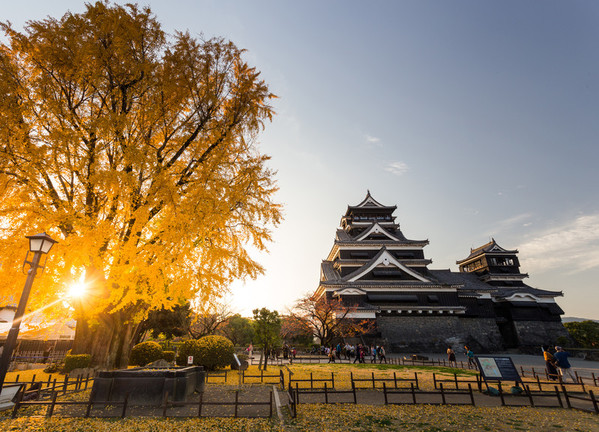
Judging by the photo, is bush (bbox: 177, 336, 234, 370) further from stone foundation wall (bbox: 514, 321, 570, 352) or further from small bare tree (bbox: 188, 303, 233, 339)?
stone foundation wall (bbox: 514, 321, 570, 352)

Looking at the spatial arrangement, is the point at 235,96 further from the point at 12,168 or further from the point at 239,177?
the point at 12,168

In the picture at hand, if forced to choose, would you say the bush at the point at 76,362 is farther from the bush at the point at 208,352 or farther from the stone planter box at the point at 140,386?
the stone planter box at the point at 140,386

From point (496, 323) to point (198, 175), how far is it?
3909cm

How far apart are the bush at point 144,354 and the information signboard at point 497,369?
1717cm

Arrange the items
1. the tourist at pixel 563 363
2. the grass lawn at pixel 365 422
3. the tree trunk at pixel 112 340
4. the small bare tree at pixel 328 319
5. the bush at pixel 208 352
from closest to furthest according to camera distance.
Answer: the grass lawn at pixel 365 422 < the tree trunk at pixel 112 340 < the tourist at pixel 563 363 < the bush at pixel 208 352 < the small bare tree at pixel 328 319

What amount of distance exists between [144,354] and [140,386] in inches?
411

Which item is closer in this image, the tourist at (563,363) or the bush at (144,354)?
the tourist at (563,363)

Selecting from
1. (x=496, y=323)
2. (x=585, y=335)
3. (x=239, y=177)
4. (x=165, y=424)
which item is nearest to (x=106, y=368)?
(x=165, y=424)

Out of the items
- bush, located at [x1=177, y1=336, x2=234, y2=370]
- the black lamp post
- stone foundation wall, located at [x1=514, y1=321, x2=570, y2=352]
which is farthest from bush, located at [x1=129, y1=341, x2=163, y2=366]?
stone foundation wall, located at [x1=514, y1=321, x2=570, y2=352]

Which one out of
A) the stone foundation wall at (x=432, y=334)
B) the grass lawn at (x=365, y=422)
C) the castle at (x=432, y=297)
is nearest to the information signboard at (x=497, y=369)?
the grass lawn at (x=365, y=422)

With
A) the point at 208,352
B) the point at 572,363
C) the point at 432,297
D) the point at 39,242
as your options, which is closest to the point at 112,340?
the point at 208,352

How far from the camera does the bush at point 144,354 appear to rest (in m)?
16.9

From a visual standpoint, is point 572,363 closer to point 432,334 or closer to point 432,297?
point 432,334

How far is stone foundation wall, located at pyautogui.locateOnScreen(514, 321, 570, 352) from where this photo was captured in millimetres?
33562
